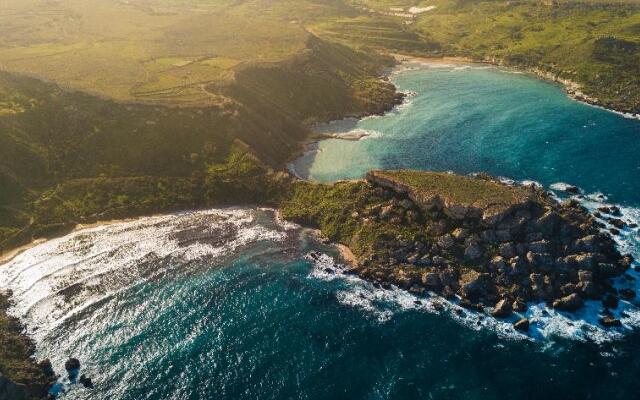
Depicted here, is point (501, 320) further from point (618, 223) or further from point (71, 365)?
point (71, 365)

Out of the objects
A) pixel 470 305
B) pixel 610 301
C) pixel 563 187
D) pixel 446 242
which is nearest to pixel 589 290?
pixel 610 301

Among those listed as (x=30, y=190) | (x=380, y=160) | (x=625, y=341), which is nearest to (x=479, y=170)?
(x=380, y=160)

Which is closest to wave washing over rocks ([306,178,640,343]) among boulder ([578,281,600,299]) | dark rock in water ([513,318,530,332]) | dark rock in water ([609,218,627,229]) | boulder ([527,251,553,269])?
dark rock in water ([513,318,530,332])

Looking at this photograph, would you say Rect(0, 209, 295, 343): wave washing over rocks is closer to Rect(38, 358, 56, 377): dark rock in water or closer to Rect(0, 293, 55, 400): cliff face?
Rect(0, 293, 55, 400): cliff face

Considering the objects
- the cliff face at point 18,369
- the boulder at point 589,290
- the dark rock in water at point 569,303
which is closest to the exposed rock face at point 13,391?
the cliff face at point 18,369

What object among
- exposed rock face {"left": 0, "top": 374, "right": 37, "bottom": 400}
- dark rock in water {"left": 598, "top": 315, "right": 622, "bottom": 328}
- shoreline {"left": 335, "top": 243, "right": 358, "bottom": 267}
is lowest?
exposed rock face {"left": 0, "top": 374, "right": 37, "bottom": 400}

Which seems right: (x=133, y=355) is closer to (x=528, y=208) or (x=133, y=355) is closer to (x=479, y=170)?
(x=528, y=208)
